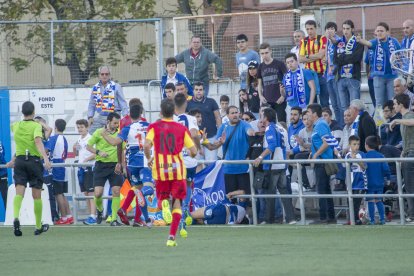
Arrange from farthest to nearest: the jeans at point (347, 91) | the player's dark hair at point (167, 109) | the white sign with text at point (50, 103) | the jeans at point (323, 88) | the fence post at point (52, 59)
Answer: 1. the fence post at point (52, 59)
2. the white sign with text at point (50, 103)
3. the jeans at point (323, 88)
4. the jeans at point (347, 91)
5. the player's dark hair at point (167, 109)

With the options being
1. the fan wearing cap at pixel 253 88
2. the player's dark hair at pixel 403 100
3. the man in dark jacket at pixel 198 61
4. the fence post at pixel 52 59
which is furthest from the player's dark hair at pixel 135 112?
the fence post at pixel 52 59

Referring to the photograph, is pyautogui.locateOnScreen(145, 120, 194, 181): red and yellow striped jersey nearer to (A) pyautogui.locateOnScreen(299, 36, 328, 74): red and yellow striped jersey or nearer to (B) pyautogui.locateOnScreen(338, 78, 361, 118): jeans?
(B) pyautogui.locateOnScreen(338, 78, 361, 118): jeans

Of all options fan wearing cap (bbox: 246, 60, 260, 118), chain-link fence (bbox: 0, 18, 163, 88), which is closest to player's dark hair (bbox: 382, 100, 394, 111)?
fan wearing cap (bbox: 246, 60, 260, 118)

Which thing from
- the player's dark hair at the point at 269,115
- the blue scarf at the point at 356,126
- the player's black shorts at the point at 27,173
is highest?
the player's dark hair at the point at 269,115

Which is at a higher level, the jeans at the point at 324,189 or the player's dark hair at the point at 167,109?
the player's dark hair at the point at 167,109

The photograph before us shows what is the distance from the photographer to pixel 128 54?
94.2 feet

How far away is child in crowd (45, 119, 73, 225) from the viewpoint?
23.5 meters

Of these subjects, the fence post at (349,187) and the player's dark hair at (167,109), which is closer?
the player's dark hair at (167,109)

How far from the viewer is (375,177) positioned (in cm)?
1994

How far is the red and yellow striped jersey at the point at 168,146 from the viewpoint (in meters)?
16.4

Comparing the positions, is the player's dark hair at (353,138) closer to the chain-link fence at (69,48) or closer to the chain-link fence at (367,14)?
the chain-link fence at (367,14)

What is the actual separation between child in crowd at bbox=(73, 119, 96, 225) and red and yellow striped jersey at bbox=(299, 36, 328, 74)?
4676 millimetres

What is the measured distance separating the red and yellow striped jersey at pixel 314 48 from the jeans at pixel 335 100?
0.53 meters

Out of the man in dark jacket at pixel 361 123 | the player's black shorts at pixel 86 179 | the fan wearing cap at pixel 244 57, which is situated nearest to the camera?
the man in dark jacket at pixel 361 123
